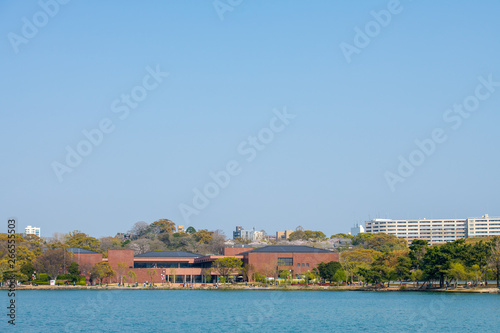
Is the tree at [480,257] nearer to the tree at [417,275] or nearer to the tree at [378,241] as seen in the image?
the tree at [417,275]

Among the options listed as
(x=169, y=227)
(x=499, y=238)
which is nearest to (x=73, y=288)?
(x=499, y=238)

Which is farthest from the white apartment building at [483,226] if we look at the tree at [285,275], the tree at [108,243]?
the tree at [285,275]

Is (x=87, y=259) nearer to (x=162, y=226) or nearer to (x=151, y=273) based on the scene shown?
(x=151, y=273)

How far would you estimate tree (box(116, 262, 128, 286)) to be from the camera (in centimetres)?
9079

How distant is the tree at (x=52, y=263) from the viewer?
284 feet

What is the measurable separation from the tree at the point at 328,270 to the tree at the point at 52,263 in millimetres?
35276

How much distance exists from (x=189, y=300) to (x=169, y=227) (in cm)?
8908

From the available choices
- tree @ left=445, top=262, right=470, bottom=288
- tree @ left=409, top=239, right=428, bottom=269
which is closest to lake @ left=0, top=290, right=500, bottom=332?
tree @ left=445, top=262, right=470, bottom=288

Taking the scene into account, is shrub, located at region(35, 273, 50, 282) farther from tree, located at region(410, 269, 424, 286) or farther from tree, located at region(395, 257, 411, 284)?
tree, located at region(410, 269, 424, 286)

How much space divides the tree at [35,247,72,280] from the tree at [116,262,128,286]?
764 centimetres

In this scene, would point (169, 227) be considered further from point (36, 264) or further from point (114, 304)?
point (114, 304)

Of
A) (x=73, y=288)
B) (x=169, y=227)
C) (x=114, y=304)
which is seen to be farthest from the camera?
(x=169, y=227)

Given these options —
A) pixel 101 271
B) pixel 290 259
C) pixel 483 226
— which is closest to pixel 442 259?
pixel 290 259

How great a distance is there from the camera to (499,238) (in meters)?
69.9
